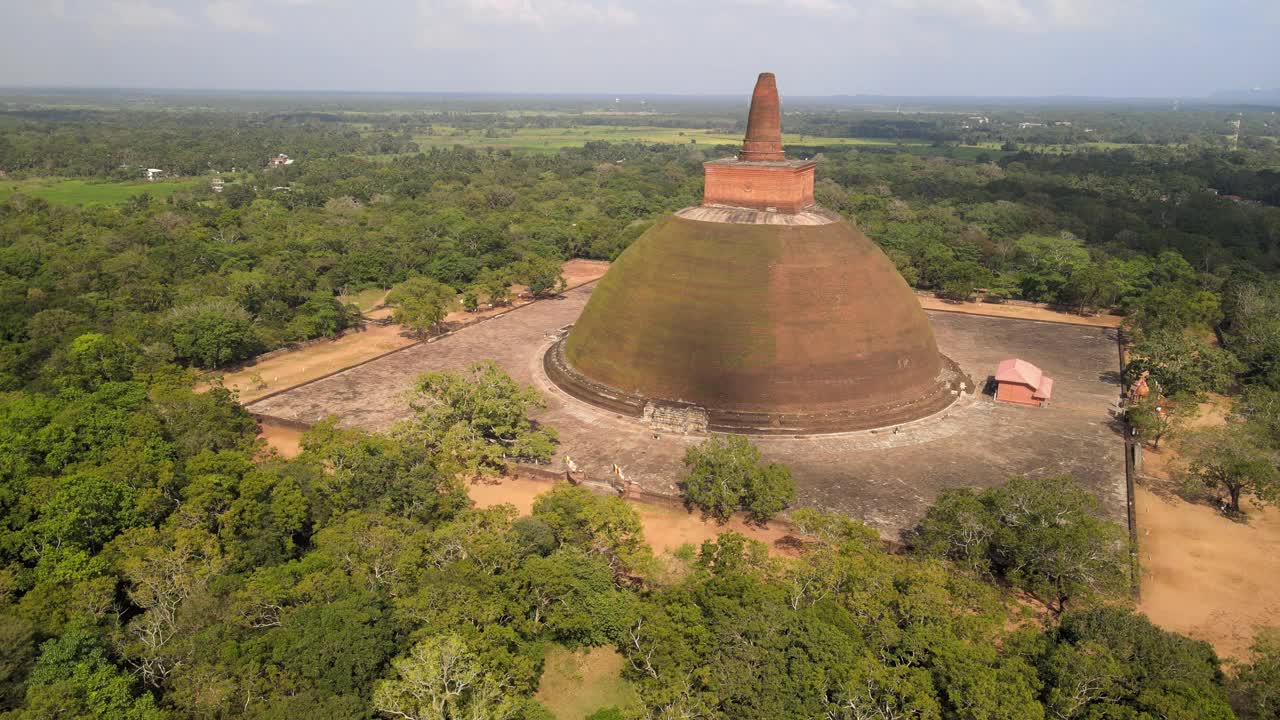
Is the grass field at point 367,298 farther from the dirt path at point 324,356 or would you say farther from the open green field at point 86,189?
the open green field at point 86,189

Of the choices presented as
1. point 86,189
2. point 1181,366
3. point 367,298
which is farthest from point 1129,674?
point 86,189

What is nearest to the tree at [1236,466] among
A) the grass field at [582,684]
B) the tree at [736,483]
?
the tree at [736,483]

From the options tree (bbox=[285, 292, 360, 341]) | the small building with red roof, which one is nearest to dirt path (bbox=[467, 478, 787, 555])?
the small building with red roof

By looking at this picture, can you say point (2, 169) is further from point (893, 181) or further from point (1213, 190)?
point (1213, 190)

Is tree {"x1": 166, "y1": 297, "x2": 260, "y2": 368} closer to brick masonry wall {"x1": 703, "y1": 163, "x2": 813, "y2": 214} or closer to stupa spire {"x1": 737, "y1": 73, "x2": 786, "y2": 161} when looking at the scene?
brick masonry wall {"x1": 703, "y1": 163, "x2": 813, "y2": 214}

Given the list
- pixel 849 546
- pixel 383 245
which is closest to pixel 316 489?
pixel 849 546

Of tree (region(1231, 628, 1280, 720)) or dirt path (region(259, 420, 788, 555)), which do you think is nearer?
tree (region(1231, 628, 1280, 720))

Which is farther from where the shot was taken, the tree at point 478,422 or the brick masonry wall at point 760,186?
the brick masonry wall at point 760,186
